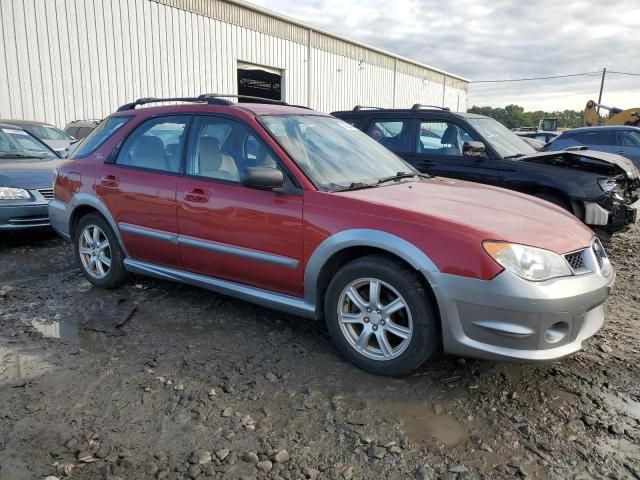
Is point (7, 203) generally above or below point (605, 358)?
above

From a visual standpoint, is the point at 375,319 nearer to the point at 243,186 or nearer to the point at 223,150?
the point at 243,186

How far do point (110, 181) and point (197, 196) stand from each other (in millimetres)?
1129

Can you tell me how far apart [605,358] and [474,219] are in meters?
1.46

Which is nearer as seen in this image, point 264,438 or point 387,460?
point 387,460

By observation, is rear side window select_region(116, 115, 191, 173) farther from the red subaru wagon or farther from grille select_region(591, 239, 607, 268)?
grille select_region(591, 239, 607, 268)

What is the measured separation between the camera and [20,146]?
24.8 feet

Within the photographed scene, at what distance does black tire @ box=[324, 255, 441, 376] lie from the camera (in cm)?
295

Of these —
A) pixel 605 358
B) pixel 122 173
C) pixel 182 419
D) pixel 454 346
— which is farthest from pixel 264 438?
pixel 122 173

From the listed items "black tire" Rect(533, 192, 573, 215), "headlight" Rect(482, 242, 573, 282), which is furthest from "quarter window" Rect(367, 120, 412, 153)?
"headlight" Rect(482, 242, 573, 282)

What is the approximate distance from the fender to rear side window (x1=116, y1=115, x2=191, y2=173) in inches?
60.0

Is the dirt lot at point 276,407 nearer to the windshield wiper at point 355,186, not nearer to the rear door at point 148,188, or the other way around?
the rear door at point 148,188

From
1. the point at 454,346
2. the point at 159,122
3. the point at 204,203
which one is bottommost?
the point at 454,346

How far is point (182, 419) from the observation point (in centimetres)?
275

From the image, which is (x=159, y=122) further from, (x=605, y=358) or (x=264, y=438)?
(x=605, y=358)
